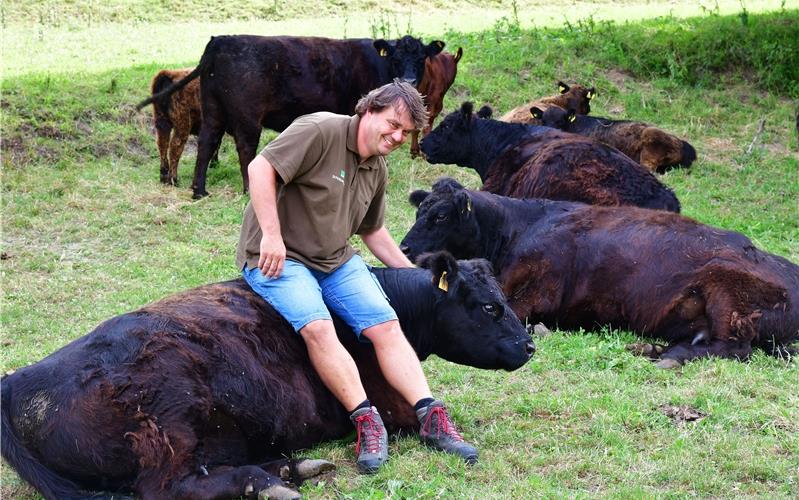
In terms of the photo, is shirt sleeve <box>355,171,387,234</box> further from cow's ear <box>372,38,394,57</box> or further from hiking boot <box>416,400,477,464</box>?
cow's ear <box>372,38,394,57</box>

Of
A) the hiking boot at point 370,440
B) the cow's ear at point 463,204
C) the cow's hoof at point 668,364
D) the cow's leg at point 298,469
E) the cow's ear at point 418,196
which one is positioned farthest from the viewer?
the cow's ear at point 418,196

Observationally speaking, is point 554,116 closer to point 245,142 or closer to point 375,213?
point 245,142

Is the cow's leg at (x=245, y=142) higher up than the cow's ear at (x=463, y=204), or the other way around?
the cow's ear at (x=463, y=204)

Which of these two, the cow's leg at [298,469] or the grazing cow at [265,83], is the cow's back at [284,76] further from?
the cow's leg at [298,469]

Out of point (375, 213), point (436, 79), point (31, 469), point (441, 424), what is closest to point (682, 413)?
A: point (441, 424)

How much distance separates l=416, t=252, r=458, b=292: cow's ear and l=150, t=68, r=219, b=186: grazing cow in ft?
26.9

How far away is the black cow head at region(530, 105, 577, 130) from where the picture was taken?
14438 millimetres

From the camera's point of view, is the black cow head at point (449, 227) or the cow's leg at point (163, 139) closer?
the black cow head at point (449, 227)

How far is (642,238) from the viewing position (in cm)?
845

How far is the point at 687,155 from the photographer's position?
15.3 metres

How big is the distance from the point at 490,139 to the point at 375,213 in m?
6.42

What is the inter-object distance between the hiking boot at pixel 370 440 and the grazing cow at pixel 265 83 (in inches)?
321

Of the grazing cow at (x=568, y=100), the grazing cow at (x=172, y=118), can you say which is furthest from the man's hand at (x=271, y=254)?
the grazing cow at (x=568, y=100)

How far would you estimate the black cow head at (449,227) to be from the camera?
891 cm
